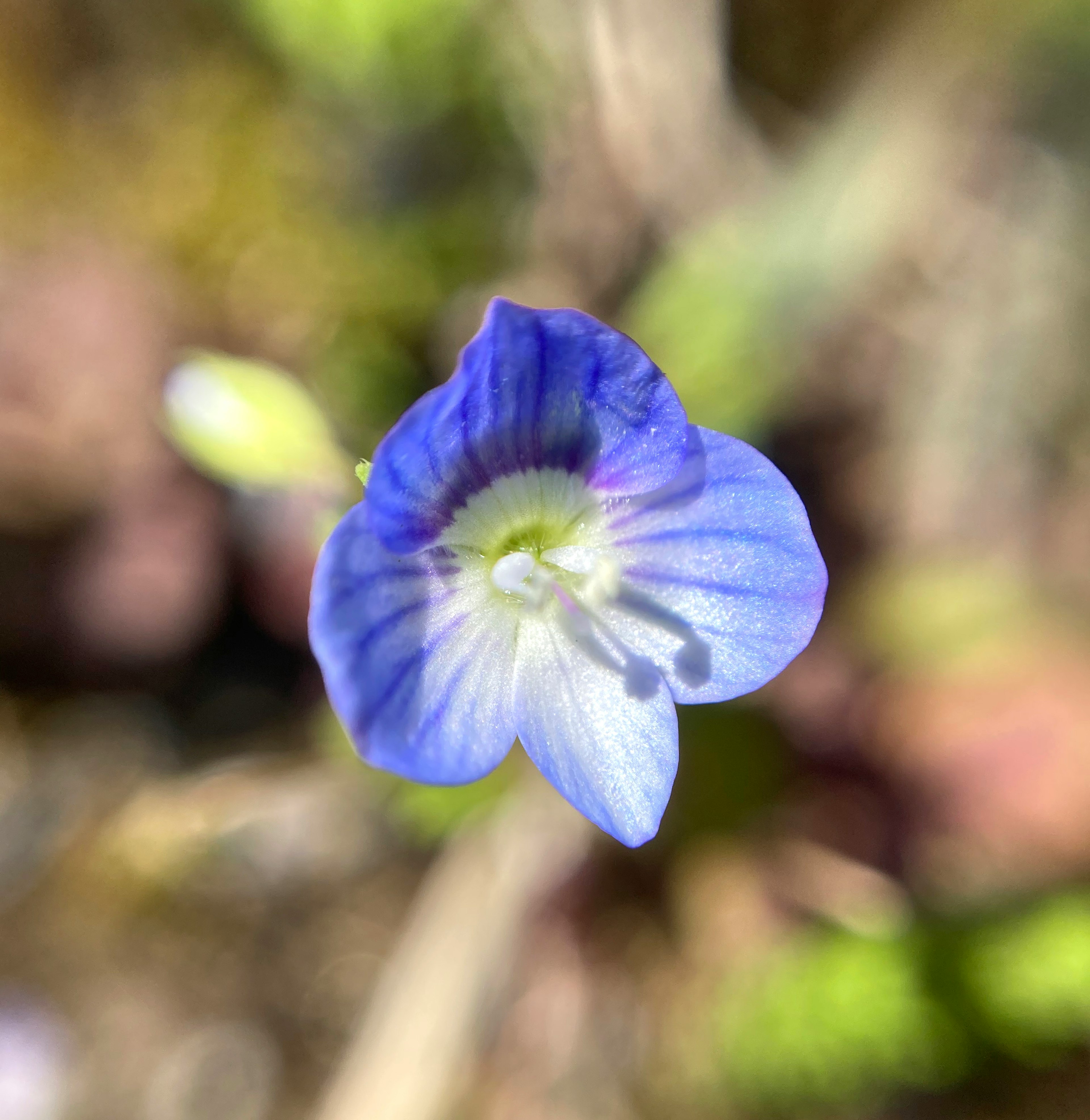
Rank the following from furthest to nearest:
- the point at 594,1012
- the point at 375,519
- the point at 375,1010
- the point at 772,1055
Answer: the point at 594,1012
the point at 375,1010
the point at 772,1055
the point at 375,519

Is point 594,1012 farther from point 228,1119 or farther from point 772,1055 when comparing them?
point 228,1119

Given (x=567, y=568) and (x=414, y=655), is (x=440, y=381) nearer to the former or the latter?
(x=567, y=568)

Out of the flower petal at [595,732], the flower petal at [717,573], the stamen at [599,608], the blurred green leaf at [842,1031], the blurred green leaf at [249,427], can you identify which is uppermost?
the flower petal at [717,573]

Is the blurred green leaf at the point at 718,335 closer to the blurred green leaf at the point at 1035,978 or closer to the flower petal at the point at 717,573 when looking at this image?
the flower petal at the point at 717,573

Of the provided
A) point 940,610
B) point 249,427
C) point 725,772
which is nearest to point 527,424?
point 249,427

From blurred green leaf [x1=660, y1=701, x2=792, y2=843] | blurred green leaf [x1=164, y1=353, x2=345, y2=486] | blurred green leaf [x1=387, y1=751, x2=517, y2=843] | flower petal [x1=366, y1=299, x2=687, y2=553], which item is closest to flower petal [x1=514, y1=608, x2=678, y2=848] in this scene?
flower petal [x1=366, y1=299, x2=687, y2=553]

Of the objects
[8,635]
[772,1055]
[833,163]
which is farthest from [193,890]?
[833,163]

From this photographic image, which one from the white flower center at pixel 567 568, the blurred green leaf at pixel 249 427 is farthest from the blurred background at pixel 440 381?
the white flower center at pixel 567 568
